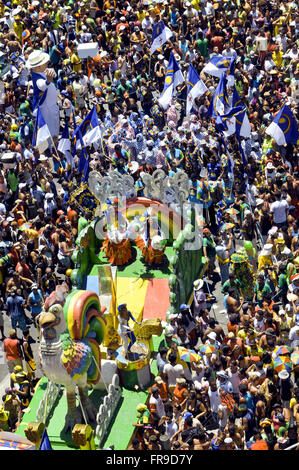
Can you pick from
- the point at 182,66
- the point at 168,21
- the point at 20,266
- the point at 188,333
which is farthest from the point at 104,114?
the point at 188,333

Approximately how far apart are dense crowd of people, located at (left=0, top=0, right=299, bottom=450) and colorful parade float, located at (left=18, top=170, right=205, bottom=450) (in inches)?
25.6

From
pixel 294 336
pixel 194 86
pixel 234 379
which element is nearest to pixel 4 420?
pixel 234 379

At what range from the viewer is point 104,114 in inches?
1497

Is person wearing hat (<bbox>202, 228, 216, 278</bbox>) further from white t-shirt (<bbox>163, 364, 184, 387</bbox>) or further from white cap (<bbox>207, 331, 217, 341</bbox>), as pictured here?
white t-shirt (<bbox>163, 364, 184, 387</bbox>)

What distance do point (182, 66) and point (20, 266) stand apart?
11789 millimetres

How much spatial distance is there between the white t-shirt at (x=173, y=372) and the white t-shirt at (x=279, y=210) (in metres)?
6.62

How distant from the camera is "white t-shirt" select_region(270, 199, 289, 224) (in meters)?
30.1

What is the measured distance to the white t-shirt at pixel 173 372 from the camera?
82.3 ft

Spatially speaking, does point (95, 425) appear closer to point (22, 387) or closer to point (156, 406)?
point (156, 406)

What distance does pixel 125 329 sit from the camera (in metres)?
25.7

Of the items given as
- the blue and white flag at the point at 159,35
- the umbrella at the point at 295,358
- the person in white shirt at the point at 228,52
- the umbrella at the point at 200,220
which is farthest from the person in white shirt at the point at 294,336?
the blue and white flag at the point at 159,35

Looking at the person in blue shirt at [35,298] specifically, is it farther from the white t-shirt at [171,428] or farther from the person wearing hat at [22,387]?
the white t-shirt at [171,428]

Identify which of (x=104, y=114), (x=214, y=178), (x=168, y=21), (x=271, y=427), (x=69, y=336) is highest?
(x=168, y=21)
